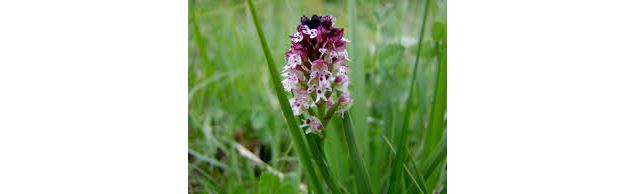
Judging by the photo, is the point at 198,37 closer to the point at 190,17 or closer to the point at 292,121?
the point at 190,17

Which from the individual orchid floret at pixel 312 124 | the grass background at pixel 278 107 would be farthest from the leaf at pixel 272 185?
the individual orchid floret at pixel 312 124

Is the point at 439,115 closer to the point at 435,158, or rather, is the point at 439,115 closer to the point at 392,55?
the point at 435,158

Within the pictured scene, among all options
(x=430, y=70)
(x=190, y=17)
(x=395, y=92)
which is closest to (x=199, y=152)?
(x=190, y=17)

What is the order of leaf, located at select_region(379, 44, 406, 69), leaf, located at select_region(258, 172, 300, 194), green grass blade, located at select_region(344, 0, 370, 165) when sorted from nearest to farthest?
leaf, located at select_region(258, 172, 300, 194) < green grass blade, located at select_region(344, 0, 370, 165) < leaf, located at select_region(379, 44, 406, 69)

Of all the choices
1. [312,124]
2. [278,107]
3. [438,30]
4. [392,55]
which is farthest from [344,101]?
[278,107]

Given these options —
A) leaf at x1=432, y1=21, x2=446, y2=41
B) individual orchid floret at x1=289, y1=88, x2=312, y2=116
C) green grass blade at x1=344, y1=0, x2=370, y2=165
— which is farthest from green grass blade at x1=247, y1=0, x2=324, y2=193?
leaf at x1=432, y1=21, x2=446, y2=41

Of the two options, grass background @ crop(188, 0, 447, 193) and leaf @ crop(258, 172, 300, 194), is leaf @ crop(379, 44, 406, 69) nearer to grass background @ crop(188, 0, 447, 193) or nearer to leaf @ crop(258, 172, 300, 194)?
grass background @ crop(188, 0, 447, 193)

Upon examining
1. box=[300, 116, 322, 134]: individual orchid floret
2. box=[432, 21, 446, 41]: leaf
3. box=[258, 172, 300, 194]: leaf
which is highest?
box=[432, 21, 446, 41]: leaf
